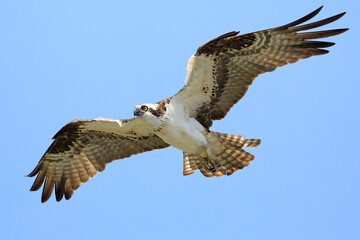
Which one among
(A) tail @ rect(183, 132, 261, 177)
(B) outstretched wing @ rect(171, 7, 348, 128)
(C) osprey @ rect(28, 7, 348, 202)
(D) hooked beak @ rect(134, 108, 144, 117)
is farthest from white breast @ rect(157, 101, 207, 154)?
(D) hooked beak @ rect(134, 108, 144, 117)

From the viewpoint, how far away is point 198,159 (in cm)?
1102

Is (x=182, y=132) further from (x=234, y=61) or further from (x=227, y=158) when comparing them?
(x=234, y=61)

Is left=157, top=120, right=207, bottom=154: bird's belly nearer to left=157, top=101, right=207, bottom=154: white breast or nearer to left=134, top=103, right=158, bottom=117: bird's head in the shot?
left=157, top=101, right=207, bottom=154: white breast

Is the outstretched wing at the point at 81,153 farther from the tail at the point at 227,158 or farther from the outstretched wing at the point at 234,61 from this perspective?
the outstretched wing at the point at 234,61

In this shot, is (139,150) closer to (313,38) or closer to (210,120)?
(210,120)

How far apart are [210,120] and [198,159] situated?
82cm

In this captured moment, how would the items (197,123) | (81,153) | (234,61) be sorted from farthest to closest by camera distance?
(81,153) → (197,123) → (234,61)

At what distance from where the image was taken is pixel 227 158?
10898 mm

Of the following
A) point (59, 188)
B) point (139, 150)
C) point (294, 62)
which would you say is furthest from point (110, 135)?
point (294, 62)

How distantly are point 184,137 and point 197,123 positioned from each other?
0.47 metres

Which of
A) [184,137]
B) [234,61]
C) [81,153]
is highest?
[234,61]

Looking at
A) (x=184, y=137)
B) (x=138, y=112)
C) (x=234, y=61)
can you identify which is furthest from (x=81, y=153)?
(x=234, y=61)

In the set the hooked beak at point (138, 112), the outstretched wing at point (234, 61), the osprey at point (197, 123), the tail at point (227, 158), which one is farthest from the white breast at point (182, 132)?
the hooked beak at point (138, 112)

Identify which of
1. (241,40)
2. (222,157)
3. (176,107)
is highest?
(241,40)
